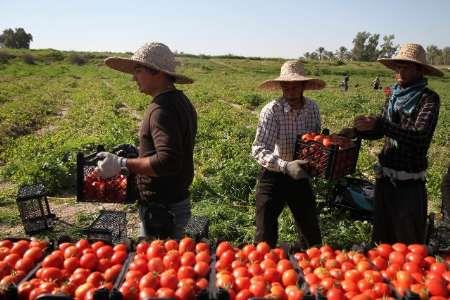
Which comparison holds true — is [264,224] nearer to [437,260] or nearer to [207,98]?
[437,260]

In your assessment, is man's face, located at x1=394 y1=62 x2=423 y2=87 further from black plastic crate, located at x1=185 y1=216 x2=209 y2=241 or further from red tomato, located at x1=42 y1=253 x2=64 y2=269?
red tomato, located at x1=42 y1=253 x2=64 y2=269

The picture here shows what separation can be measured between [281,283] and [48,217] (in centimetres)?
446

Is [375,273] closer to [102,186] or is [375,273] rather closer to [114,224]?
[102,186]

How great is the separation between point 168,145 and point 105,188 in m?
1.00

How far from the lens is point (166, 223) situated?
3.27 m

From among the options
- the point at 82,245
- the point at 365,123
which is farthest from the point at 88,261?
the point at 365,123

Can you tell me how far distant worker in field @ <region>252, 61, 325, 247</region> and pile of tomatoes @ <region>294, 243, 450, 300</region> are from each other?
109 cm

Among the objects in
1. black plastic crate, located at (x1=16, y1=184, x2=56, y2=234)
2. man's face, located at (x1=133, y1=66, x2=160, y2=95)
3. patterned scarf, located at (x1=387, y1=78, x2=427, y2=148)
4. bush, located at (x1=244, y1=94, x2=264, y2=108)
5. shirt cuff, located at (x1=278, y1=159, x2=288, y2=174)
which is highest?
man's face, located at (x1=133, y1=66, x2=160, y2=95)

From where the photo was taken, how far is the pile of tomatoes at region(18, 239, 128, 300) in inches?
89.2

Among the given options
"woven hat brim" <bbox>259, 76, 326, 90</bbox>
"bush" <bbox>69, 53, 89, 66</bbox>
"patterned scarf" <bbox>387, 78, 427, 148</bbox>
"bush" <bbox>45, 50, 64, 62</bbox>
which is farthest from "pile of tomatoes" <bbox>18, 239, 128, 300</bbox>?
"bush" <bbox>45, 50, 64, 62</bbox>

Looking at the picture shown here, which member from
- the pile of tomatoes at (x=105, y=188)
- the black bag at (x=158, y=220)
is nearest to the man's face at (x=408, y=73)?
the black bag at (x=158, y=220)

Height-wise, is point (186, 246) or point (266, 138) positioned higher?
point (266, 138)

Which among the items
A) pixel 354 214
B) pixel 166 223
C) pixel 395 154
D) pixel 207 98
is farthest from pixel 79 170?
pixel 207 98

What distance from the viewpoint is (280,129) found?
3.88m
